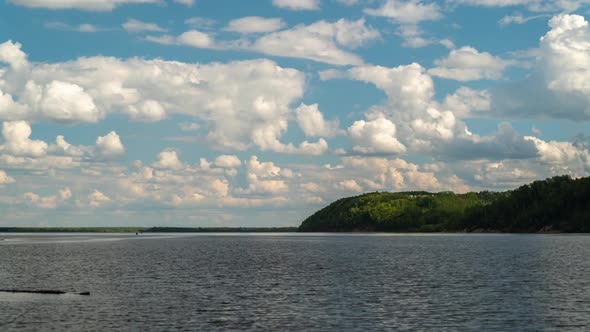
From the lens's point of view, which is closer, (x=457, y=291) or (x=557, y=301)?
(x=557, y=301)

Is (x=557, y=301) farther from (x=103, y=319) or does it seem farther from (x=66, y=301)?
(x=66, y=301)

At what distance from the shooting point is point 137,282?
282 feet

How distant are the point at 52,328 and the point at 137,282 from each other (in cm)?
3751

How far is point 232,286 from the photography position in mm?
81312

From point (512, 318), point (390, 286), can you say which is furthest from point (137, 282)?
point (512, 318)

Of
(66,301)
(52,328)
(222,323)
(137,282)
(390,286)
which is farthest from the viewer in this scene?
(137,282)

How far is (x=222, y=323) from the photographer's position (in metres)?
51.8

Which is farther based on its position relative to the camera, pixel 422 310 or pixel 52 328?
pixel 422 310

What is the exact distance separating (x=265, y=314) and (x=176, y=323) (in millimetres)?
8379

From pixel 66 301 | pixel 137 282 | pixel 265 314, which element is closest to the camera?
pixel 265 314

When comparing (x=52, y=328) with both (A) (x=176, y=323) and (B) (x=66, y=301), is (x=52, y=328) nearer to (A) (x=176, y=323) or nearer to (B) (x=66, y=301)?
(A) (x=176, y=323)

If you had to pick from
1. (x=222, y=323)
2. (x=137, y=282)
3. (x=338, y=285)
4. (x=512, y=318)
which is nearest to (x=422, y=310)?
(x=512, y=318)

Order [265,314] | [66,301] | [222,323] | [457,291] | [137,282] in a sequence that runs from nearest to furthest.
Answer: [222,323], [265,314], [66,301], [457,291], [137,282]

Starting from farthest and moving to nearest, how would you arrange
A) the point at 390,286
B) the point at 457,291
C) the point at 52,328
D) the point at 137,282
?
the point at 137,282, the point at 390,286, the point at 457,291, the point at 52,328
